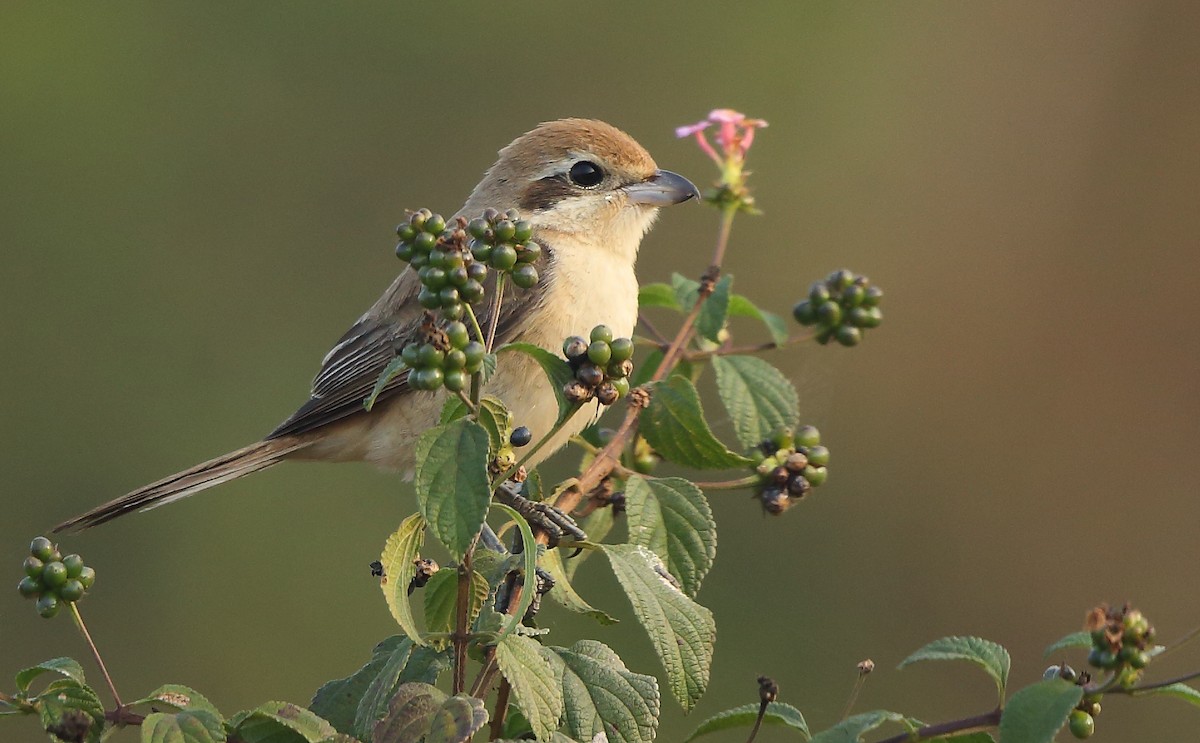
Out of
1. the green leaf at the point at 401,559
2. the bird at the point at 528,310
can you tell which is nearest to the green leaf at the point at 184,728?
the green leaf at the point at 401,559

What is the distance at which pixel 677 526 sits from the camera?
2.38 meters

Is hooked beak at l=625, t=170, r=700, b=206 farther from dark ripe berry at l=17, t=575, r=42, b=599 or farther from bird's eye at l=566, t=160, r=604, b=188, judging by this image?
dark ripe berry at l=17, t=575, r=42, b=599

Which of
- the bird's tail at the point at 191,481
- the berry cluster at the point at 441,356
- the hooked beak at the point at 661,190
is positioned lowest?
the bird's tail at the point at 191,481

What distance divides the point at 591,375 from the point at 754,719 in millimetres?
624

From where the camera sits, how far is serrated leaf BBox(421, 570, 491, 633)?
212 centimetres

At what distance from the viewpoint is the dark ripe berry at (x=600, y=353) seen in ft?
6.95

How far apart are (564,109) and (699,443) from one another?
5001 millimetres

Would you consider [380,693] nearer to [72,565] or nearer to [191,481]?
[72,565]

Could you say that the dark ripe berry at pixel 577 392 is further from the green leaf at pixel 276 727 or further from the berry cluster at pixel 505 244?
the green leaf at pixel 276 727

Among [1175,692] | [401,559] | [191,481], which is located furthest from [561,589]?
[191,481]

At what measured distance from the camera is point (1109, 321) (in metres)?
6.65

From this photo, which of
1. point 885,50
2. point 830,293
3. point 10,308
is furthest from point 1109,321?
point 10,308

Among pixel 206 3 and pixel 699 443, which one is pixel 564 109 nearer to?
pixel 206 3

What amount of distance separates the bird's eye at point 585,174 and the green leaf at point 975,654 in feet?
8.18
